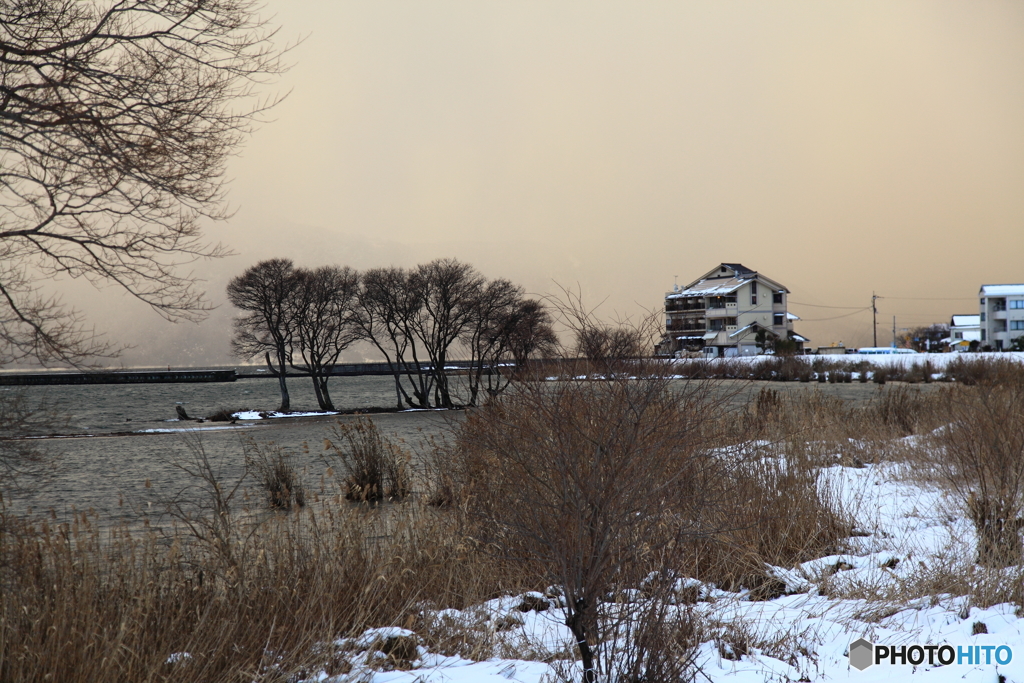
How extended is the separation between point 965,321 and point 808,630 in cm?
16288

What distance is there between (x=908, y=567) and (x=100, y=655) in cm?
786

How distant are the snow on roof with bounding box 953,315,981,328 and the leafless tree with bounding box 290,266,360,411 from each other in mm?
130147

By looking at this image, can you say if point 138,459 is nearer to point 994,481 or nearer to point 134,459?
point 134,459

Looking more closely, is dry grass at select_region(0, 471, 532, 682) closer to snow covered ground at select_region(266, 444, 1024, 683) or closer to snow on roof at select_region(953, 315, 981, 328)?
snow covered ground at select_region(266, 444, 1024, 683)

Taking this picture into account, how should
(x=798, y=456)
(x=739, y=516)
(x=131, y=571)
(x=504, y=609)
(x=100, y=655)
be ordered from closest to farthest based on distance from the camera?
1. (x=100, y=655)
2. (x=131, y=571)
3. (x=504, y=609)
4. (x=739, y=516)
5. (x=798, y=456)

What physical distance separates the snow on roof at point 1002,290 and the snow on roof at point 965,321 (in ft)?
159

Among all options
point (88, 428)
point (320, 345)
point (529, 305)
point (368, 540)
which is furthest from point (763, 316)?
point (368, 540)

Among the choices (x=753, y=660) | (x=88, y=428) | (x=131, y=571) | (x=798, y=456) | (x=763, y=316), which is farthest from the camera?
(x=763, y=316)

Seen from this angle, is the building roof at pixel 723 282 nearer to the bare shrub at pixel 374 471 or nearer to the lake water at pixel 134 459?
the lake water at pixel 134 459

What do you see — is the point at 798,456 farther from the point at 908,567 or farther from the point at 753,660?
the point at 753,660

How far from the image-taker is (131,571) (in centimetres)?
643

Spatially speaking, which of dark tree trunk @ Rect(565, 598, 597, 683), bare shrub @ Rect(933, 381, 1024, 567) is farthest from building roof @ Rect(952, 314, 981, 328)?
dark tree trunk @ Rect(565, 598, 597, 683)

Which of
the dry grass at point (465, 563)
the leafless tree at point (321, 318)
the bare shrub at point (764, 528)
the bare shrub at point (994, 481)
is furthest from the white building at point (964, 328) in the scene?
the dry grass at point (465, 563)

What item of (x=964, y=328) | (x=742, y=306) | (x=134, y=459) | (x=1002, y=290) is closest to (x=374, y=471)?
(x=134, y=459)
